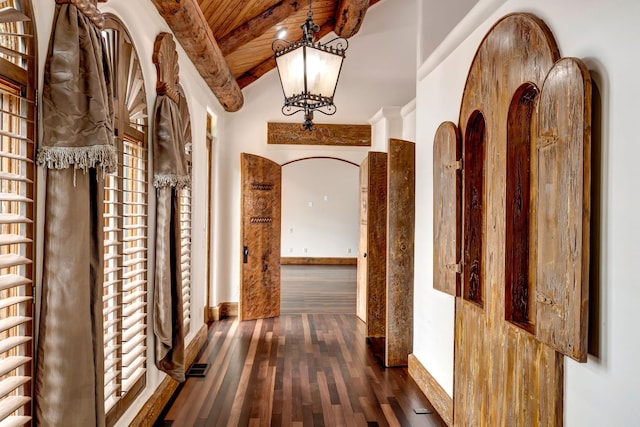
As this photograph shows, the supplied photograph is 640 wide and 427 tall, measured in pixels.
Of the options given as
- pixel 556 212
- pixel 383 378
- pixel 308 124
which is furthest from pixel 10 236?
pixel 383 378

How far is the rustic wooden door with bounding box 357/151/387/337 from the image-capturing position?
5.27 m

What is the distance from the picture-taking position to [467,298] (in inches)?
110

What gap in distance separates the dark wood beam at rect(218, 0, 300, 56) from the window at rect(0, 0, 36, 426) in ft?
10.9

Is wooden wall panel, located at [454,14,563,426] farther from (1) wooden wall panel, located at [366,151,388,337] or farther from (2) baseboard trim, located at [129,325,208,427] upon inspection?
(1) wooden wall panel, located at [366,151,388,337]

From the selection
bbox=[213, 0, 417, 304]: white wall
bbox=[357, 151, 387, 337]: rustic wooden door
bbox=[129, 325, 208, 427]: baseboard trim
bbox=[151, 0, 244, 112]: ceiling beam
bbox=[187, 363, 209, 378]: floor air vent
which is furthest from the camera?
bbox=[213, 0, 417, 304]: white wall

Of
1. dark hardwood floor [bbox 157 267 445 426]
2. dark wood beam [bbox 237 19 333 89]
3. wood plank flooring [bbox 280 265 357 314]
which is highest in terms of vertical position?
dark wood beam [bbox 237 19 333 89]

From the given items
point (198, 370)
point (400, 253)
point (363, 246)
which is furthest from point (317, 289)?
point (198, 370)

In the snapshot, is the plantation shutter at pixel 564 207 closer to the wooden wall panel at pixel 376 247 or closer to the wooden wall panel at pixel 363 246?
the wooden wall panel at pixel 376 247

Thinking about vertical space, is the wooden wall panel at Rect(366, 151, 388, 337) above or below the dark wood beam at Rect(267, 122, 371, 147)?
below

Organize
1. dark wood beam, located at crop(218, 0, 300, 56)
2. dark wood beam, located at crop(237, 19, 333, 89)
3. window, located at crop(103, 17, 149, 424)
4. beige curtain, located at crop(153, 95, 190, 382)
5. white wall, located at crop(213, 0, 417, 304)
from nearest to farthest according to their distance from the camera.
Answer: window, located at crop(103, 17, 149, 424)
beige curtain, located at crop(153, 95, 190, 382)
dark wood beam, located at crop(218, 0, 300, 56)
dark wood beam, located at crop(237, 19, 333, 89)
white wall, located at crop(213, 0, 417, 304)

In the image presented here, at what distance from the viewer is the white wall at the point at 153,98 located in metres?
1.72

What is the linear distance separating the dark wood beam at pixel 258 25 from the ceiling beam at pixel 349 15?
0.66 meters

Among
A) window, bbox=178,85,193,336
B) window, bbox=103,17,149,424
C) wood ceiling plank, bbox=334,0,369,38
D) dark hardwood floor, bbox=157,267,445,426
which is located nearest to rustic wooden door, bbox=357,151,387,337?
dark hardwood floor, bbox=157,267,445,426

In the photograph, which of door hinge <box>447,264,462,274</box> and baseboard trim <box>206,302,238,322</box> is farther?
baseboard trim <box>206,302,238,322</box>
